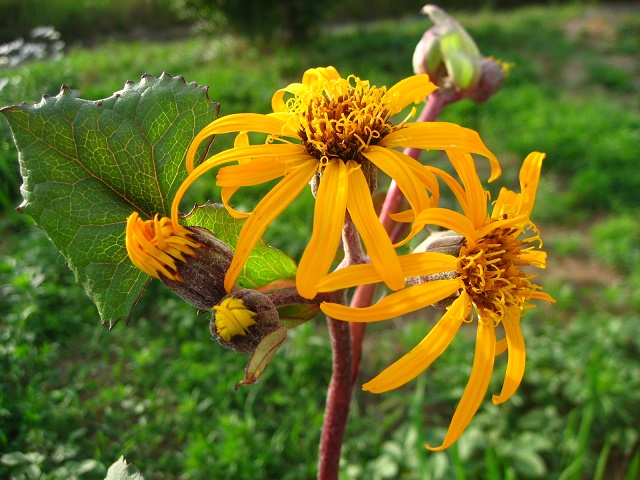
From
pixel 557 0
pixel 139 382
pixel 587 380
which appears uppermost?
pixel 139 382

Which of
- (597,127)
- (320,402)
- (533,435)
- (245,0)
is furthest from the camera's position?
(245,0)

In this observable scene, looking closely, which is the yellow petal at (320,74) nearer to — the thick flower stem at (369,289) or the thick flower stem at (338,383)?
the thick flower stem at (369,289)

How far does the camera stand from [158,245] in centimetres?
81

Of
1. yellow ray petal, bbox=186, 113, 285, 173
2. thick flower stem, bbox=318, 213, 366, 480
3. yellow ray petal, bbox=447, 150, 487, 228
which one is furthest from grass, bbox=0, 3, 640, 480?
yellow ray petal, bbox=447, 150, 487, 228

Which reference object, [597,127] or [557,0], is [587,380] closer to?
[597,127]

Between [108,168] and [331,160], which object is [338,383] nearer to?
[331,160]

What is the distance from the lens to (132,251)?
79 cm

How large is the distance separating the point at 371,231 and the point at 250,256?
294mm

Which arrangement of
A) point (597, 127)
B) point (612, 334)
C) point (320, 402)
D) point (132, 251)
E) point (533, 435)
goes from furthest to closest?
point (597, 127)
point (612, 334)
point (320, 402)
point (533, 435)
point (132, 251)

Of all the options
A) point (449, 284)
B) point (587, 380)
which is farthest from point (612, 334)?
point (449, 284)

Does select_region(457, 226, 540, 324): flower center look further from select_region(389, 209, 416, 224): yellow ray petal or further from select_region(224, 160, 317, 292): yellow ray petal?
select_region(224, 160, 317, 292): yellow ray petal

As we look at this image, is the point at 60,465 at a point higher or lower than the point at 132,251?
lower

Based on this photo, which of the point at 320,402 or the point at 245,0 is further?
the point at 245,0

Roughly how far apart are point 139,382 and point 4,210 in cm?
173
